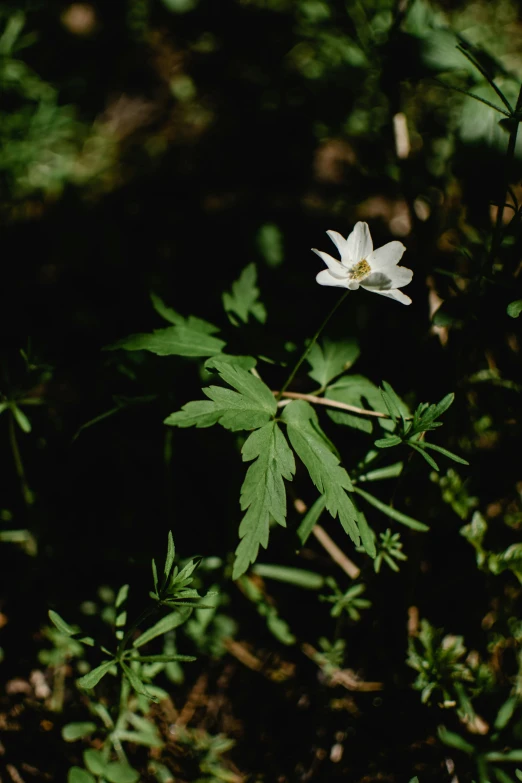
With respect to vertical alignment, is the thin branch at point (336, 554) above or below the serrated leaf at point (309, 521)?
below

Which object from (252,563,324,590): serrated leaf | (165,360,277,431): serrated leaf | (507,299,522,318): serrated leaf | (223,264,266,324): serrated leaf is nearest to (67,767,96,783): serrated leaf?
(252,563,324,590): serrated leaf

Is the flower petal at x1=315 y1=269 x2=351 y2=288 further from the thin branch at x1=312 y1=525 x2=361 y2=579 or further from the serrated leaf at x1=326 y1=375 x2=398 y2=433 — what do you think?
the thin branch at x1=312 y1=525 x2=361 y2=579

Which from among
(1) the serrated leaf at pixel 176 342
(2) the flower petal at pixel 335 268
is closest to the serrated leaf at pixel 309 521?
(1) the serrated leaf at pixel 176 342

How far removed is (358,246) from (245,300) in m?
0.53

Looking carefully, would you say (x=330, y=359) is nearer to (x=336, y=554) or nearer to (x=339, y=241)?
(x=339, y=241)

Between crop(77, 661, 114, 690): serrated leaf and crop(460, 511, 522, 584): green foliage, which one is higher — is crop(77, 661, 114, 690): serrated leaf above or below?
below

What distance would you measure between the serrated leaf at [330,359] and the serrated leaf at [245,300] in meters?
0.25

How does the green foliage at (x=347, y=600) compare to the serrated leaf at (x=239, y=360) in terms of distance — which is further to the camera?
the green foliage at (x=347, y=600)

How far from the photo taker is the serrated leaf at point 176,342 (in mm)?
1839

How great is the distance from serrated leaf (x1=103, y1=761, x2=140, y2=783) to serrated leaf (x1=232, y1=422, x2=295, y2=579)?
2.87 ft

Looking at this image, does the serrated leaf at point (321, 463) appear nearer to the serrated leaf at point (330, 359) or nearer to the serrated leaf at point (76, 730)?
the serrated leaf at point (330, 359)

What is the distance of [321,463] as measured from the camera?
1.67 metres

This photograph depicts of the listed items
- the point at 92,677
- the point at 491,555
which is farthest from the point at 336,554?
the point at 92,677

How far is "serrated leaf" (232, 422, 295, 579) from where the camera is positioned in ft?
5.19
